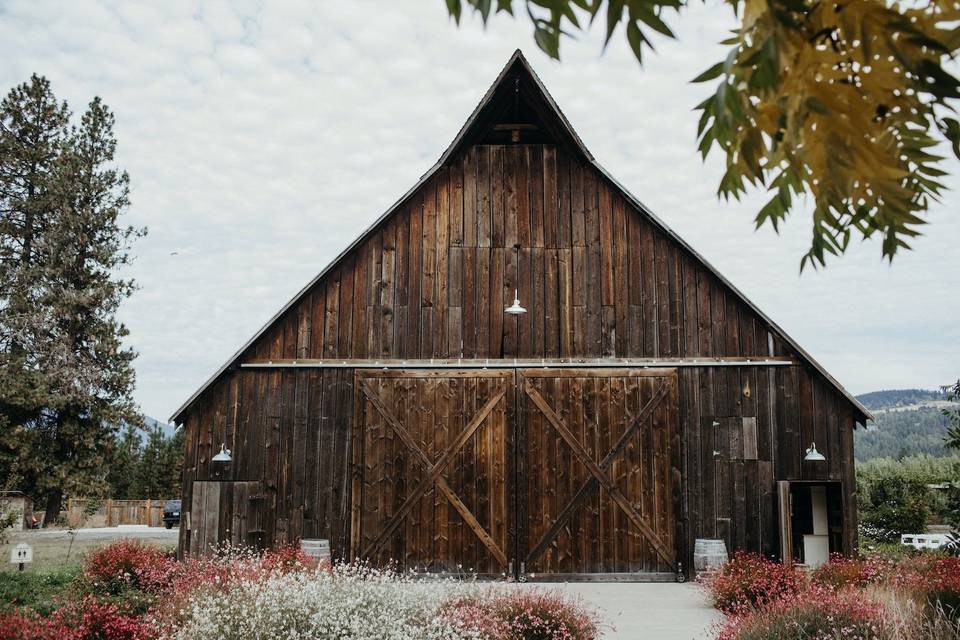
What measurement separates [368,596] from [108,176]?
29.7m

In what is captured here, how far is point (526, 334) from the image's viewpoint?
13508 millimetres

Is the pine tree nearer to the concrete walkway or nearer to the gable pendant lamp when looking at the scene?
the gable pendant lamp

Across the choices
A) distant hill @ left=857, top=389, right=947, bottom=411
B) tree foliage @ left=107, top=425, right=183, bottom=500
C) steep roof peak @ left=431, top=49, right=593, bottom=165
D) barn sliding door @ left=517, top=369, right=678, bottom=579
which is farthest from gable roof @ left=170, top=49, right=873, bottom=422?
distant hill @ left=857, top=389, right=947, bottom=411

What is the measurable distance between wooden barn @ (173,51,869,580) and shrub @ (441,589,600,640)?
4559 mm

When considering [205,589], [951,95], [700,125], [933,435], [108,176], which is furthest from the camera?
[933,435]

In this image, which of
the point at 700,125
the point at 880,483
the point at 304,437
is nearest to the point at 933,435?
the point at 880,483

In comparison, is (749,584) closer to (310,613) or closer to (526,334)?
(526,334)

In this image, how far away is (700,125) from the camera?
2014 mm

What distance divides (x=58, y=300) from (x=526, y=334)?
23.8m

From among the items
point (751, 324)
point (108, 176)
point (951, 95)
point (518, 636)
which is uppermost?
point (108, 176)

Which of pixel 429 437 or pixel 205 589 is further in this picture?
pixel 429 437

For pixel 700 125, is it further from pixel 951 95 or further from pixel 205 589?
pixel 205 589

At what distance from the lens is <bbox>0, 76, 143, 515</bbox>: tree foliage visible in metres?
30.0

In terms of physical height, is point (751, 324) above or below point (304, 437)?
above
